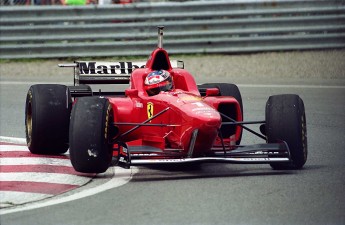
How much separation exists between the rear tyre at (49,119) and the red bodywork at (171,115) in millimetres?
634

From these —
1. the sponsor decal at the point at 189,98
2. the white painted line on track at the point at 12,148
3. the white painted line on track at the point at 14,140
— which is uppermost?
the sponsor decal at the point at 189,98

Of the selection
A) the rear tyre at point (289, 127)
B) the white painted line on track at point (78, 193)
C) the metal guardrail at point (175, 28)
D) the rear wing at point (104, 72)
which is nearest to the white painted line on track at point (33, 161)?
the white painted line on track at point (78, 193)

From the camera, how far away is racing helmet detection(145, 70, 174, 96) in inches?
426

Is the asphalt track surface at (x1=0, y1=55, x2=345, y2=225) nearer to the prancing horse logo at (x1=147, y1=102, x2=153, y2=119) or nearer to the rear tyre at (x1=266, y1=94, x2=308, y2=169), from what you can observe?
the rear tyre at (x1=266, y1=94, x2=308, y2=169)

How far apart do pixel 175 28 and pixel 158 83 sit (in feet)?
35.1

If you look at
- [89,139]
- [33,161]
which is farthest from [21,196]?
[33,161]

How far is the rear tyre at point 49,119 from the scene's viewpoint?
11.1 m

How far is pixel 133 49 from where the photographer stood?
21.2m

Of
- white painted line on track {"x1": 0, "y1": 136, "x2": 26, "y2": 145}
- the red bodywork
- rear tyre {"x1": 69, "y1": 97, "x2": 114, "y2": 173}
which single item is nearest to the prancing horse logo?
the red bodywork

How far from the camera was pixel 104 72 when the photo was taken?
495 inches

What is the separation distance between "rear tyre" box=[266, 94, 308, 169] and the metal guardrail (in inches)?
419

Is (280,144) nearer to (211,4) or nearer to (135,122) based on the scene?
(135,122)

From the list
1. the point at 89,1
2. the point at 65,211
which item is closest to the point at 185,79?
the point at 65,211

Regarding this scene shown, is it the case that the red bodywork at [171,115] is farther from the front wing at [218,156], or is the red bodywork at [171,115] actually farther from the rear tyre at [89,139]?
the rear tyre at [89,139]
